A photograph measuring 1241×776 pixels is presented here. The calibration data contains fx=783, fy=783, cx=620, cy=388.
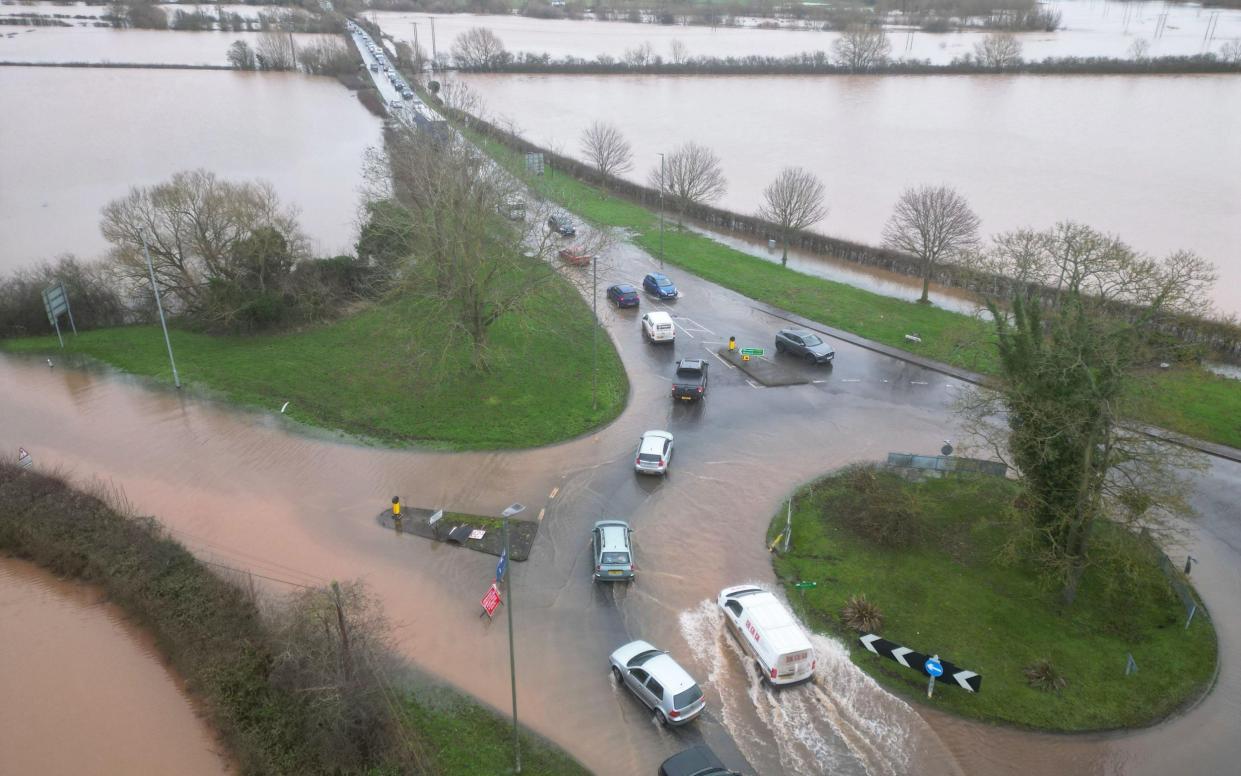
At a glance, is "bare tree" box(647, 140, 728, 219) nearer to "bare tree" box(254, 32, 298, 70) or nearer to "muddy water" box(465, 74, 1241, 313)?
"muddy water" box(465, 74, 1241, 313)

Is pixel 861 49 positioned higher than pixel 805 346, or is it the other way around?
pixel 861 49

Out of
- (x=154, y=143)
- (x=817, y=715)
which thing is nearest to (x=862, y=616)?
(x=817, y=715)

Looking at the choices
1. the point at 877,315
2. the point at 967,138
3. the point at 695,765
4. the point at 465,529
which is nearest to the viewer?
the point at 695,765

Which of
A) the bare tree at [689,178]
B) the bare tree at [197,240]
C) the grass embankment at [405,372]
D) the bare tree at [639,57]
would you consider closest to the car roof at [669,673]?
the grass embankment at [405,372]

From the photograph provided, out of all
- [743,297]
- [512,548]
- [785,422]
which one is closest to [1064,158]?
[743,297]

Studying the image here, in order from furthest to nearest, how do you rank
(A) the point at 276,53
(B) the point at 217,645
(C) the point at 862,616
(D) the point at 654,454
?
(A) the point at 276,53
(D) the point at 654,454
(C) the point at 862,616
(B) the point at 217,645

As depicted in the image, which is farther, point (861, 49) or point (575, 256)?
point (861, 49)

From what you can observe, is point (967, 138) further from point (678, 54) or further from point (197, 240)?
point (197, 240)
